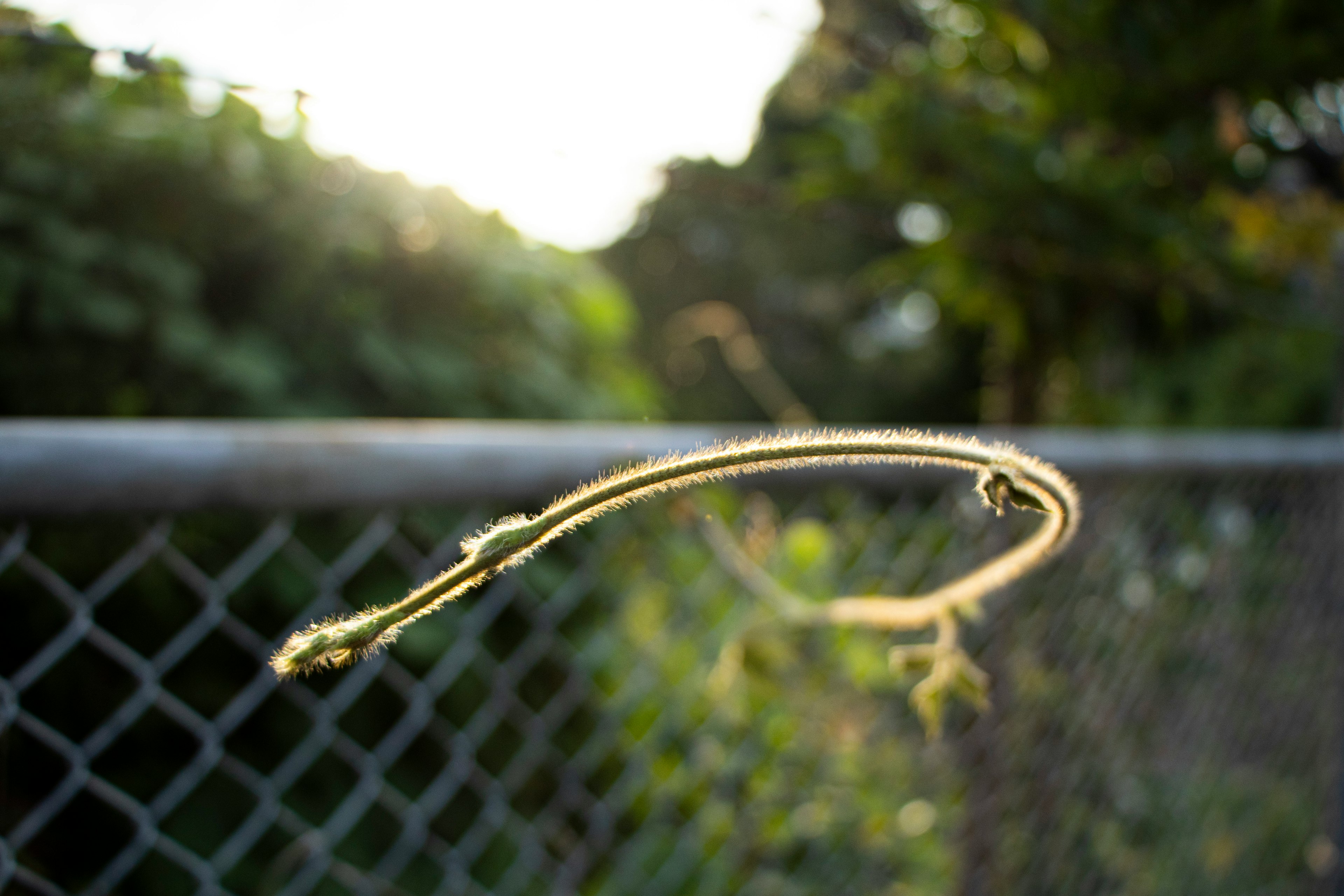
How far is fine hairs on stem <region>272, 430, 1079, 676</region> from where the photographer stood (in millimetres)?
302

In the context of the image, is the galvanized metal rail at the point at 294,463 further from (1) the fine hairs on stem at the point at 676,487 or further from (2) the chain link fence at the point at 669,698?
(1) the fine hairs on stem at the point at 676,487

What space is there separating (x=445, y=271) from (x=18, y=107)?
74 cm

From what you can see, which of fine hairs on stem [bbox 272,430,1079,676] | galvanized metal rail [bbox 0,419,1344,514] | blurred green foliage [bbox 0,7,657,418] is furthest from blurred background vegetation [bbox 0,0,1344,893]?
fine hairs on stem [bbox 272,430,1079,676]

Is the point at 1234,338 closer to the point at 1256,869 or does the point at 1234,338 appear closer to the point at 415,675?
the point at 1256,869

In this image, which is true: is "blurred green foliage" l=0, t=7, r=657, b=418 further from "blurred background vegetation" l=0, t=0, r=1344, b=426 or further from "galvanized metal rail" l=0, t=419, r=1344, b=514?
"galvanized metal rail" l=0, t=419, r=1344, b=514

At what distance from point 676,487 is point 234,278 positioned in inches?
52.3

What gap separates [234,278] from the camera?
4.63ft

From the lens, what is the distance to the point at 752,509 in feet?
3.76

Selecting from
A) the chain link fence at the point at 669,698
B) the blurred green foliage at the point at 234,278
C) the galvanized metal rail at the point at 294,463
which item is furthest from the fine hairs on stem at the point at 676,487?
the blurred green foliage at the point at 234,278

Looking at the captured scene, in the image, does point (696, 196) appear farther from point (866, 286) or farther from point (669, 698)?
point (669, 698)

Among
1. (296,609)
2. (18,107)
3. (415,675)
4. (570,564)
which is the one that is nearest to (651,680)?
(570,564)

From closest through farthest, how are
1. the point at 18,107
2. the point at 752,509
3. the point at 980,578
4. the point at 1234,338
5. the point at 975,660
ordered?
the point at 980,578 < the point at 18,107 < the point at 752,509 < the point at 975,660 < the point at 1234,338

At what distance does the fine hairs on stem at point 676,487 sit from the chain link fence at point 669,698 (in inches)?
16.1

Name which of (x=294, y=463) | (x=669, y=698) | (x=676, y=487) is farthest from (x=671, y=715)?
(x=676, y=487)
